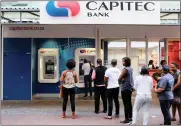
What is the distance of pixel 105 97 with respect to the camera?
10977mm

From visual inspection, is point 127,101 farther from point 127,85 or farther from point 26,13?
point 26,13

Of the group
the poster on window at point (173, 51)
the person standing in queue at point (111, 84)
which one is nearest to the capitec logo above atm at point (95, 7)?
the person standing in queue at point (111, 84)

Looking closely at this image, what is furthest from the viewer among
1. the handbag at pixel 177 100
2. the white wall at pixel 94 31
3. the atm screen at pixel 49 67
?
the atm screen at pixel 49 67

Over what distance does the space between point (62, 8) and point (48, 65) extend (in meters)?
4.34

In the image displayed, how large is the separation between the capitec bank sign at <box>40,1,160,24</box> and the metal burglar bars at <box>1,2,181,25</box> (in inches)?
87.0

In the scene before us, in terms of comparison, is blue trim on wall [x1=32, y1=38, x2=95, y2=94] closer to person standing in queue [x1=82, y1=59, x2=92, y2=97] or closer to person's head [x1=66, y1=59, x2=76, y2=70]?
person standing in queue [x1=82, y1=59, x2=92, y2=97]

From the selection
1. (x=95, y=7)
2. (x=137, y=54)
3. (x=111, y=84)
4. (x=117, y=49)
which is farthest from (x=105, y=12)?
(x=137, y=54)

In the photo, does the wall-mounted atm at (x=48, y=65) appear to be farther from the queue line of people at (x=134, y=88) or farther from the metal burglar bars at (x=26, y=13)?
the queue line of people at (x=134, y=88)

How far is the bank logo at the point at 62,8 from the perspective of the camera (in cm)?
1100

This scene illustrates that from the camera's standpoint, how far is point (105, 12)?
Result: 11039 millimetres

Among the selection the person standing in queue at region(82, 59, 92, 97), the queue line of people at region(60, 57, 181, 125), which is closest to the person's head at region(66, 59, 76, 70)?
the queue line of people at region(60, 57, 181, 125)

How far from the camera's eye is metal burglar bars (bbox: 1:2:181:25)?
44.2 ft

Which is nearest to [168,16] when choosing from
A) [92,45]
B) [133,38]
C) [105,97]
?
[133,38]

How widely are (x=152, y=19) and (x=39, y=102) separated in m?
5.68
